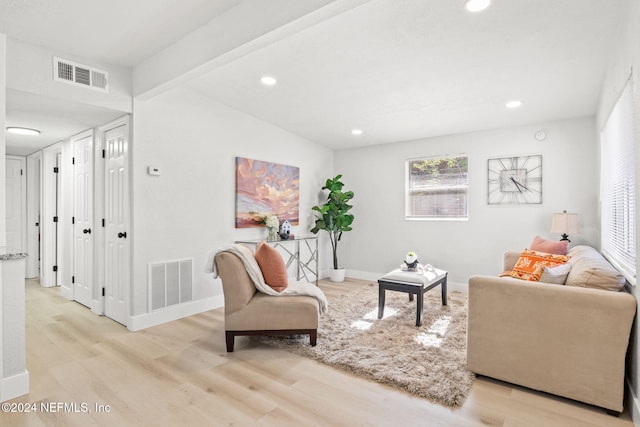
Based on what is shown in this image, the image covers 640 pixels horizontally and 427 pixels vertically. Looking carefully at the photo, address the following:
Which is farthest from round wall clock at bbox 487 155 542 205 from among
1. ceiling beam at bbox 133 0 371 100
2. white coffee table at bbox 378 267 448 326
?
ceiling beam at bbox 133 0 371 100

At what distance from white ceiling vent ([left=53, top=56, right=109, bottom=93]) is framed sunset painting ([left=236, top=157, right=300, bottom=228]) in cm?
163

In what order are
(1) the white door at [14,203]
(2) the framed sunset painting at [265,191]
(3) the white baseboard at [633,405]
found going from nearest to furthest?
1. (3) the white baseboard at [633,405]
2. (2) the framed sunset painting at [265,191]
3. (1) the white door at [14,203]

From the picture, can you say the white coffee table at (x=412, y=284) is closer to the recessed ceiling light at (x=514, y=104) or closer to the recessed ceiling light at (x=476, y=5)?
the recessed ceiling light at (x=514, y=104)

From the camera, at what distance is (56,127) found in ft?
12.4

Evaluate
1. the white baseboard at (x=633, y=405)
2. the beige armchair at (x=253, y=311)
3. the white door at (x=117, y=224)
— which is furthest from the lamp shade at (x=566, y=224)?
the white door at (x=117, y=224)

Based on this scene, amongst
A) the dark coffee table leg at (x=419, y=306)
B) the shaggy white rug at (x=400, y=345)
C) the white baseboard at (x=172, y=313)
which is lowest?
the shaggy white rug at (x=400, y=345)

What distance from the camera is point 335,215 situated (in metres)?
5.47

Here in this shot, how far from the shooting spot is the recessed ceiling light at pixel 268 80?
128 inches

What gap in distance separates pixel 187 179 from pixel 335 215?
2.54 m

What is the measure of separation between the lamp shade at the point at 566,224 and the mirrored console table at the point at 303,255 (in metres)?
3.14

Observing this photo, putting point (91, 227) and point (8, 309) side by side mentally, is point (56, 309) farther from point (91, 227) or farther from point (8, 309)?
point (8, 309)

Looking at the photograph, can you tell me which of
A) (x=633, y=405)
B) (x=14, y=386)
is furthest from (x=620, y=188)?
(x=14, y=386)

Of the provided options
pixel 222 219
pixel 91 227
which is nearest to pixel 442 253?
pixel 222 219

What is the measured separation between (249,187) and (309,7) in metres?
2.81
